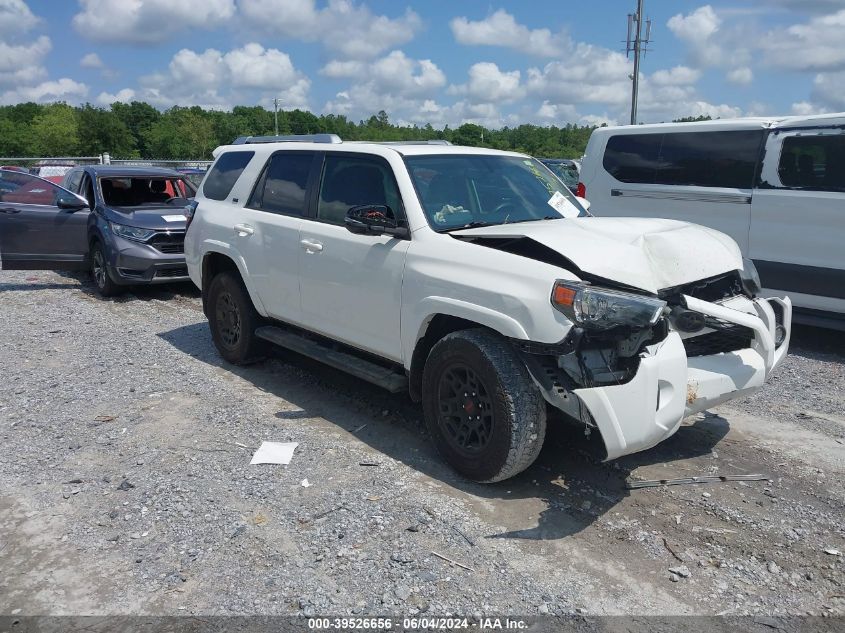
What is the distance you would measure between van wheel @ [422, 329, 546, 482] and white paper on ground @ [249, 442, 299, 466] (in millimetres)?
1001

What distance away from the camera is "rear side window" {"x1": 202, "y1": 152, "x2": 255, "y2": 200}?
659 cm

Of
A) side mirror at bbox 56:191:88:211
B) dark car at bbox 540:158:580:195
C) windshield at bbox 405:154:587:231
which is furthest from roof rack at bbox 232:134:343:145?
dark car at bbox 540:158:580:195

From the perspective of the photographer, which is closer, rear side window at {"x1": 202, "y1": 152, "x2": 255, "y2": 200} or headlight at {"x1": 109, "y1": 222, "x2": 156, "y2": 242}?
rear side window at {"x1": 202, "y1": 152, "x2": 255, "y2": 200}

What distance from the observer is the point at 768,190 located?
7566 millimetres

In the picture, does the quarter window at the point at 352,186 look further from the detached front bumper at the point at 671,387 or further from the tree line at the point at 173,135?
the tree line at the point at 173,135

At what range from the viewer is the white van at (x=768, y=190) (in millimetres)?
7105

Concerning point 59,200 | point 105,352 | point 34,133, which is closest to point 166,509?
point 105,352

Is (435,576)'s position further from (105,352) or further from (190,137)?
(190,137)

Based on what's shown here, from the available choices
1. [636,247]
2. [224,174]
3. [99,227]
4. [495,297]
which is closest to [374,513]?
[495,297]

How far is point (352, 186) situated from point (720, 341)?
8.89 feet

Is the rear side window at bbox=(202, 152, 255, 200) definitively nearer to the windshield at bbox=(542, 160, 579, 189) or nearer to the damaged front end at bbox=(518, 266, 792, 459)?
the damaged front end at bbox=(518, 266, 792, 459)

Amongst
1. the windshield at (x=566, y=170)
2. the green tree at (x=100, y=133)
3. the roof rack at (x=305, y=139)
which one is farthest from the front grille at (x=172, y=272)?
the green tree at (x=100, y=133)

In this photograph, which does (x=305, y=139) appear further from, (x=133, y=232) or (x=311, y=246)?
(x=133, y=232)

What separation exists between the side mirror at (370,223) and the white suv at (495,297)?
12mm
